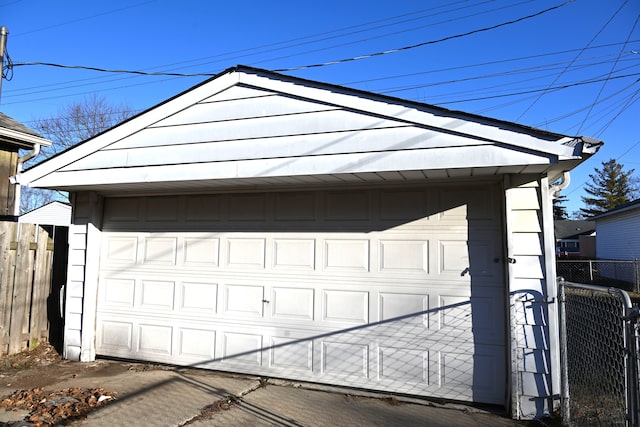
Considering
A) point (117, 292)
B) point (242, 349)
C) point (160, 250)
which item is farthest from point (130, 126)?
point (242, 349)

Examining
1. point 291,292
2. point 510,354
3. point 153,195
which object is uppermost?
point 153,195

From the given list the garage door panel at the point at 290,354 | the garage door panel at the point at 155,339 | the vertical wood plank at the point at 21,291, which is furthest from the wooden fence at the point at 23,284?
the garage door panel at the point at 290,354

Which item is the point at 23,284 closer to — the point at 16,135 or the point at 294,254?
the point at 16,135

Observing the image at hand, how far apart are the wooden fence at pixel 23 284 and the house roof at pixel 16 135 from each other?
2.55m

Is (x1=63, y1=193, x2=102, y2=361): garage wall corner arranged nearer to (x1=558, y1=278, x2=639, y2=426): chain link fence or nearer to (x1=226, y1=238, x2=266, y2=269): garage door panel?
(x1=226, y1=238, x2=266, y2=269): garage door panel

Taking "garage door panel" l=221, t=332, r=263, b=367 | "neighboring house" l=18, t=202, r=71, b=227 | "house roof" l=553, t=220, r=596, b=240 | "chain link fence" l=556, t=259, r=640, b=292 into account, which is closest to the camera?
"garage door panel" l=221, t=332, r=263, b=367

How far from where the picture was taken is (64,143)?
20812 millimetres

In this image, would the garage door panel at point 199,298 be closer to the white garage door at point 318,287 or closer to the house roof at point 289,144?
the white garage door at point 318,287

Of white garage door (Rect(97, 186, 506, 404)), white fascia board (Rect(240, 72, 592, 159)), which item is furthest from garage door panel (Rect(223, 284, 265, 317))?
white fascia board (Rect(240, 72, 592, 159))

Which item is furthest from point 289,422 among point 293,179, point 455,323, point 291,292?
point 293,179

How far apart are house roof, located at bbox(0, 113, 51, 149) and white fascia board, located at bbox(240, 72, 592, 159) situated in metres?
5.64

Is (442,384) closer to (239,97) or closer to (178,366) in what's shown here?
(178,366)

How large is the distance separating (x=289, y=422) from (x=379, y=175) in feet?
8.05

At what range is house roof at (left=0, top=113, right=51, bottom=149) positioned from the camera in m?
7.34
